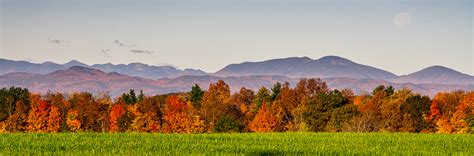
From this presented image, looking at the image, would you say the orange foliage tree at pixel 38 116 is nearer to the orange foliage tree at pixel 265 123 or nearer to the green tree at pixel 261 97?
the orange foliage tree at pixel 265 123

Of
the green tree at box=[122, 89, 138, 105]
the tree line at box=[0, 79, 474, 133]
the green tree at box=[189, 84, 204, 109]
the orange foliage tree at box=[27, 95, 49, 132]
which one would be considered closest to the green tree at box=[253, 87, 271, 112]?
the tree line at box=[0, 79, 474, 133]

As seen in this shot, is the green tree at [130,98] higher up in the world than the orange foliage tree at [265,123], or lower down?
higher up

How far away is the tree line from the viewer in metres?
85.6

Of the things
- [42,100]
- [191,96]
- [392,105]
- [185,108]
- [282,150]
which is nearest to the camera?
[282,150]

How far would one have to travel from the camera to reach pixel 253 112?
11238 centimetres

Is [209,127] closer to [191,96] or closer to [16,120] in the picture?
[191,96]

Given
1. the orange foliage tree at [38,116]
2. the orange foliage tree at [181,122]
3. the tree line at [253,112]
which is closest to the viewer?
the tree line at [253,112]

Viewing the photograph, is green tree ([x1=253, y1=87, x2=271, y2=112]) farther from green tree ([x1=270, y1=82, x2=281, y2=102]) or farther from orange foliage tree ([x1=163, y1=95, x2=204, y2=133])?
orange foliage tree ([x1=163, y1=95, x2=204, y2=133])

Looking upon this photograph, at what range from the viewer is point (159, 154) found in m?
17.1

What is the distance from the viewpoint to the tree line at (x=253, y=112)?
3371 inches

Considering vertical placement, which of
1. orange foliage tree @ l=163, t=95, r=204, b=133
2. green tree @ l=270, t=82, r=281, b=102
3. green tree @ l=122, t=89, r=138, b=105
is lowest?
orange foliage tree @ l=163, t=95, r=204, b=133

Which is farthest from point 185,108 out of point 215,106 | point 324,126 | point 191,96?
point 324,126

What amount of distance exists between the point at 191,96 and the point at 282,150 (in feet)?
334

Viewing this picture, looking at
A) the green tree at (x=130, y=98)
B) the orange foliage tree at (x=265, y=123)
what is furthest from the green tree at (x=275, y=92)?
the green tree at (x=130, y=98)
